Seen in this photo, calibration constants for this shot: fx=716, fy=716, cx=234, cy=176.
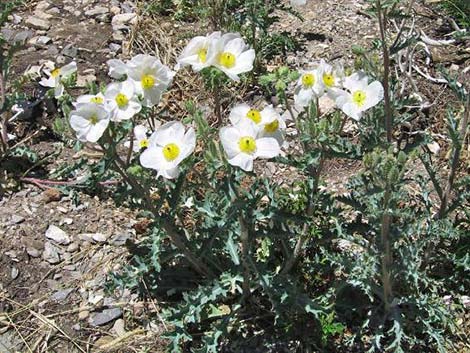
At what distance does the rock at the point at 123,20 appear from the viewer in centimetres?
479

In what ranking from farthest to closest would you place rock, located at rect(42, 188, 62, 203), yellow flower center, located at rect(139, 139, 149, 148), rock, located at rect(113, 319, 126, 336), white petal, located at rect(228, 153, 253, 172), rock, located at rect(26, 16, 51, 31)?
rock, located at rect(26, 16, 51, 31), rock, located at rect(42, 188, 62, 203), rock, located at rect(113, 319, 126, 336), yellow flower center, located at rect(139, 139, 149, 148), white petal, located at rect(228, 153, 253, 172)

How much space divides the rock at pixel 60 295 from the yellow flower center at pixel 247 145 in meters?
1.38

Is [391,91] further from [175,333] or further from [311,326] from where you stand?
[175,333]

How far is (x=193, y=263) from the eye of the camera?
2.98 meters

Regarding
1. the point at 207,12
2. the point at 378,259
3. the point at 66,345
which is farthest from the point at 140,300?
the point at 207,12

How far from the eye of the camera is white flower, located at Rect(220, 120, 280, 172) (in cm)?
234

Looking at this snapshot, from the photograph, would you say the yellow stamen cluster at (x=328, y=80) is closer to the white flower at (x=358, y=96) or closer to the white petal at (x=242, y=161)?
the white flower at (x=358, y=96)

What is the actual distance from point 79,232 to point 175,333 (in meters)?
0.95

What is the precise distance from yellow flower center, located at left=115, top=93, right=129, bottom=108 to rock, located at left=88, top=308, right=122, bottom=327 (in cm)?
116

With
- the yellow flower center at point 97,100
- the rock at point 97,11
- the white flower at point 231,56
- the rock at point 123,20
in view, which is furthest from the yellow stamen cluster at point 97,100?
the rock at point 97,11

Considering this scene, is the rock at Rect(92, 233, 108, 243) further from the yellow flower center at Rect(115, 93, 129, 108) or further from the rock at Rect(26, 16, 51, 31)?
the rock at Rect(26, 16, 51, 31)

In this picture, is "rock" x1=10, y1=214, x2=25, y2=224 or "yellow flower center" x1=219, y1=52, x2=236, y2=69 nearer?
"yellow flower center" x1=219, y1=52, x2=236, y2=69

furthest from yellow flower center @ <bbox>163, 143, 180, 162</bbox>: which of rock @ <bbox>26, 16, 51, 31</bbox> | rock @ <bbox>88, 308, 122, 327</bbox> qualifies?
rock @ <bbox>26, 16, 51, 31</bbox>

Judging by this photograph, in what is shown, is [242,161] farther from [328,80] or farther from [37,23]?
[37,23]
